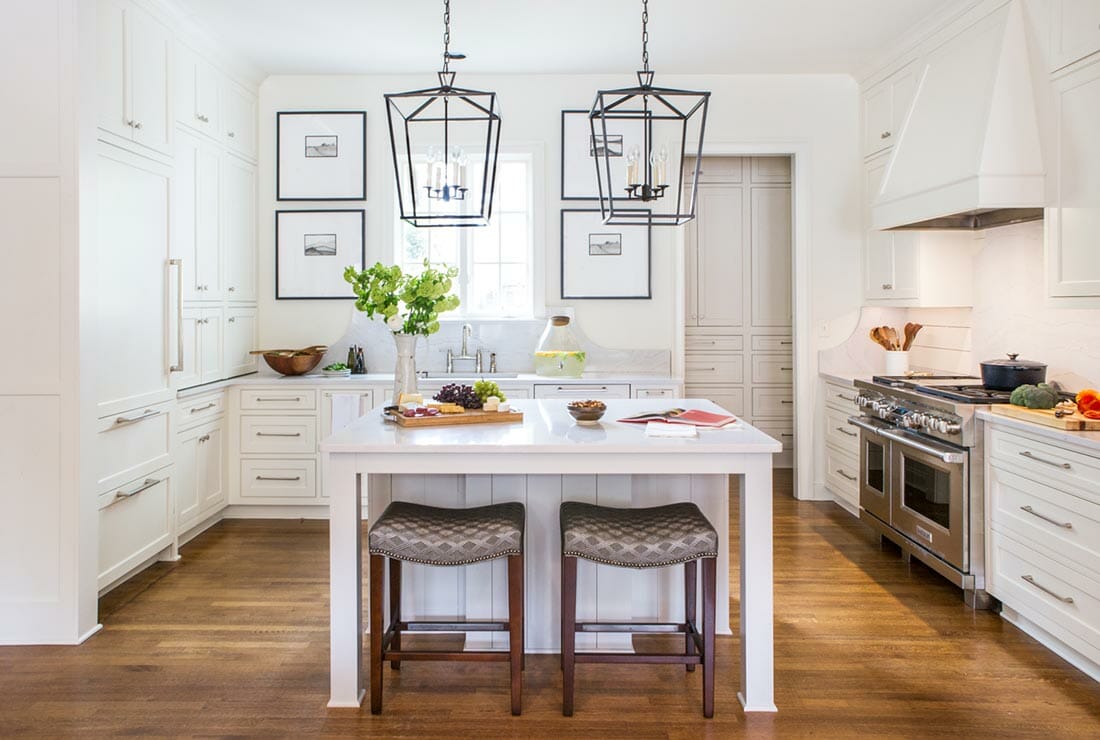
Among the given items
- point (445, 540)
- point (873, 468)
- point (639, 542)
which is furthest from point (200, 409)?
point (873, 468)

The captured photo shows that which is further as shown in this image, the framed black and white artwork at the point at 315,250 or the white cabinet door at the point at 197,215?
the framed black and white artwork at the point at 315,250

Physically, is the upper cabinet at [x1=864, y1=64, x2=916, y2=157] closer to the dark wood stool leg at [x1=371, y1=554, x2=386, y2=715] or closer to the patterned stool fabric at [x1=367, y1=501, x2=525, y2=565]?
the patterned stool fabric at [x1=367, y1=501, x2=525, y2=565]

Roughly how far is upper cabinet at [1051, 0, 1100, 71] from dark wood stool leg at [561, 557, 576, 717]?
282 cm

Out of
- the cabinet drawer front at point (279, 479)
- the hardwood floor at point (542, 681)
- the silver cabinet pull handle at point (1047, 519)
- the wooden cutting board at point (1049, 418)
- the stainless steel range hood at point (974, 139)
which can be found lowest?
the hardwood floor at point (542, 681)

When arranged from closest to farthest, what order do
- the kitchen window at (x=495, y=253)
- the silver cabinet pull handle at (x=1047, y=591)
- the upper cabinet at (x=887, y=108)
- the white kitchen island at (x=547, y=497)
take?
the white kitchen island at (x=547, y=497), the silver cabinet pull handle at (x=1047, y=591), the upper cabinet at (x=887, y=108), the kitchen window at (x=495, y=253)

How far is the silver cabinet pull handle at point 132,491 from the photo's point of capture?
11.8ft

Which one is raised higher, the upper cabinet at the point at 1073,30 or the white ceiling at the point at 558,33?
the white ceiling at the point at 558,33

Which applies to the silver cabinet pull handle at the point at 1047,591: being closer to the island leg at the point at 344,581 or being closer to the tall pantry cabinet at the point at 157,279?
the island leg at the point at 344,581

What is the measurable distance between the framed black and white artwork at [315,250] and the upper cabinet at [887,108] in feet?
11.1

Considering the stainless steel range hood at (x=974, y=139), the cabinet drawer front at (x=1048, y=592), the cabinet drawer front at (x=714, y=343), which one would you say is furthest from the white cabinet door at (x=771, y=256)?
the cabinet drawer front at (x=1048, y=592)

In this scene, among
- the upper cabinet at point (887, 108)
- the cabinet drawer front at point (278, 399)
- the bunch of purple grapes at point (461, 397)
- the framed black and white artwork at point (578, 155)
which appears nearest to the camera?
the bunch of purple grapes at point (461, 397)

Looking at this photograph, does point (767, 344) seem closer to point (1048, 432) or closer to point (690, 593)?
point (1048, 432)

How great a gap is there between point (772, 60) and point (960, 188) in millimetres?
1887

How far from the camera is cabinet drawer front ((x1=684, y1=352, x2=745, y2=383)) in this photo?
6543mm
